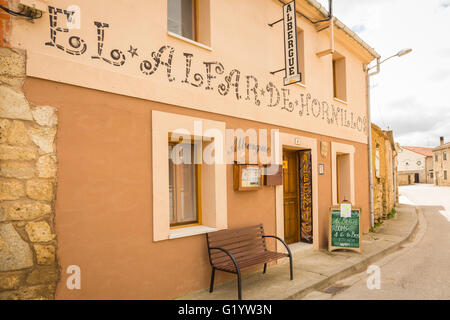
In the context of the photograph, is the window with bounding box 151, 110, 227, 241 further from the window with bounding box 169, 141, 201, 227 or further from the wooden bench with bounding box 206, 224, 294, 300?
the wooden bench with bounding box 206, 224, 294, 300

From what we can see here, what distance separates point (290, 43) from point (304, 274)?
4.13 m

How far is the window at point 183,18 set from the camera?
459 centimetres

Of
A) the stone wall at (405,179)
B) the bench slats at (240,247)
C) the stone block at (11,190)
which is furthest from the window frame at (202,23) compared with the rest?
the stone wall at (405,179)

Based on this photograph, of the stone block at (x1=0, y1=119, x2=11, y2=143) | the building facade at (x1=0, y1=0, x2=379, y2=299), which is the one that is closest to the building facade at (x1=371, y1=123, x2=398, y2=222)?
the building facade at (x1=0, y1=0, x2=379, y2=299)

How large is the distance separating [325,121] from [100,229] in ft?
19.3

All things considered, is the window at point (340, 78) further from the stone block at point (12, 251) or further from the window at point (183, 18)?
the stone block at point (12, 251)

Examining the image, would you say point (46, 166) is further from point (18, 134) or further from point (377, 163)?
point (377, 163)

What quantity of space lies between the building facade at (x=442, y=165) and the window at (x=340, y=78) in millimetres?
45416

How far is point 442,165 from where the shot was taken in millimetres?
45219

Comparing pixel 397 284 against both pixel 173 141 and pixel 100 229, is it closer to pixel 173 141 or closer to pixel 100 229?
pixel 173 141

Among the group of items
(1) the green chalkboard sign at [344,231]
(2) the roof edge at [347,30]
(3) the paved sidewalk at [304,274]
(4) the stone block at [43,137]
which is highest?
(2) the roof edge at [347,30]

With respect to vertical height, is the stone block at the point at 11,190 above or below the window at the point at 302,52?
below

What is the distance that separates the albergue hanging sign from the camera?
18.0 feet
